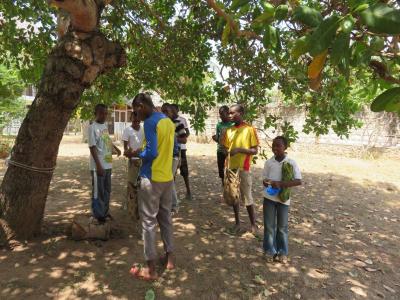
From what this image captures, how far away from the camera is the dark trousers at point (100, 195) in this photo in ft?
14.6

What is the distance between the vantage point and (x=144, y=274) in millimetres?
3330

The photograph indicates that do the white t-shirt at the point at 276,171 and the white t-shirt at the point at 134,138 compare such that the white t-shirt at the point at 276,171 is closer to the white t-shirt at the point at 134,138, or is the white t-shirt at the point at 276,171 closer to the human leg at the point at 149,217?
the human leg at the point at 149,217

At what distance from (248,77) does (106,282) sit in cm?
425

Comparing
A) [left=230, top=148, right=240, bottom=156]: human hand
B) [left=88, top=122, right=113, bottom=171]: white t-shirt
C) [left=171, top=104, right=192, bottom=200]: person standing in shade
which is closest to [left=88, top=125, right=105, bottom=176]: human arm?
[left=88, top=122, right=113, bottom=171]: white t-shirt

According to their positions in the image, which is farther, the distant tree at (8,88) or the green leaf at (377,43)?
the distant tree at (8,88)

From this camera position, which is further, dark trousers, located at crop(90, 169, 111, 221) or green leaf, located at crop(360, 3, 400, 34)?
dark trousers, located at crop(90, 169, 111, 221)

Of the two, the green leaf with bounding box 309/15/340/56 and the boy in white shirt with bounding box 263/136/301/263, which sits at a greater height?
the green leaf with bounding box 309/15/340/56

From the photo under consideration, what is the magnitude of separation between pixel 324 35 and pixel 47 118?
3298 millimetres

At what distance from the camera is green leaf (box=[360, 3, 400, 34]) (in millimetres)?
942

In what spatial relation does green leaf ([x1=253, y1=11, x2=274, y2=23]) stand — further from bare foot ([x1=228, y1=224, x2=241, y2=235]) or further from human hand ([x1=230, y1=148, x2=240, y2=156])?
bare foot ([x1=228, y1=224, x2=241, y2=235])

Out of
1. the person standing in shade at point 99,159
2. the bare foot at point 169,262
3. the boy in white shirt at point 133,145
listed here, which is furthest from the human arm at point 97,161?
the bare foot at point 169,262

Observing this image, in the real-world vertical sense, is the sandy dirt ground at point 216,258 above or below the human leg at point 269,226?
below

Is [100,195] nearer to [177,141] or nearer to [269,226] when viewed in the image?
[177,141]

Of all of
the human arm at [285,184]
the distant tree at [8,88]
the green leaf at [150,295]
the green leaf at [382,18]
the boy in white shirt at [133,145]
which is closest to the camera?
the green leaf at [382,18]
